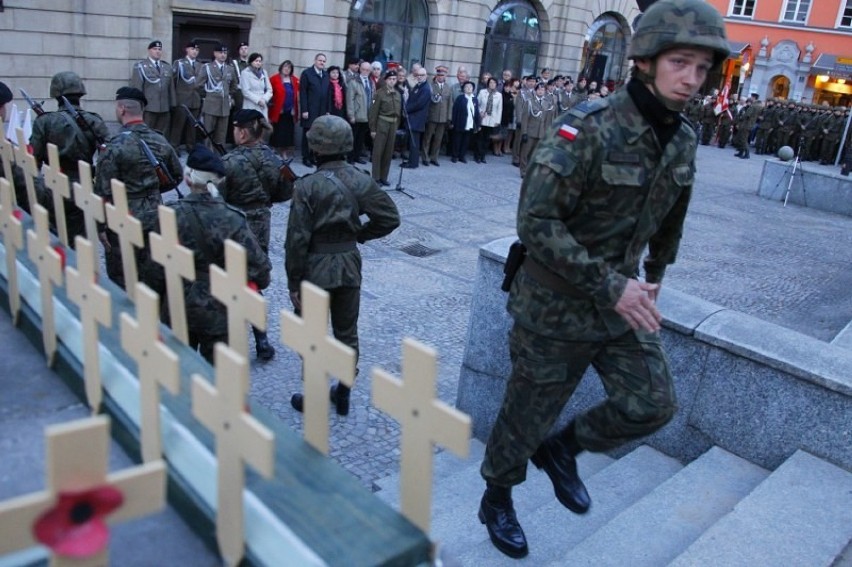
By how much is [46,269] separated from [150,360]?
84cm

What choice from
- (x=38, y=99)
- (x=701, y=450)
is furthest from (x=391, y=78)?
(x=701, y=450)

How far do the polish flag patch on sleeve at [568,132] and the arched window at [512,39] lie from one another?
58.8 feet

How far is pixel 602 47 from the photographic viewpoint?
2502cm

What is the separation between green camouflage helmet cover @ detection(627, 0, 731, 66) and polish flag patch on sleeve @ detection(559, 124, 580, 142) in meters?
0.35

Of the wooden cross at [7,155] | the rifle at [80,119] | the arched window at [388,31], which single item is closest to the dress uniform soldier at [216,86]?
the arched window at [388,31]

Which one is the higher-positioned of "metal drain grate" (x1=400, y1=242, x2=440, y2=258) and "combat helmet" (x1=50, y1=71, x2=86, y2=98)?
"combat helmet" (x1=50, y1=71, x2=86, y2=98)

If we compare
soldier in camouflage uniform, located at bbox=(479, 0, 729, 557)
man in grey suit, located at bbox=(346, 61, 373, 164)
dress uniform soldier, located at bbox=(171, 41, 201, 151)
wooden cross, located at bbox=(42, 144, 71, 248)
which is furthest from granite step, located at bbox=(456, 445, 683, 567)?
man in grey suit, located at bbox=(346, 61, 373, 164)

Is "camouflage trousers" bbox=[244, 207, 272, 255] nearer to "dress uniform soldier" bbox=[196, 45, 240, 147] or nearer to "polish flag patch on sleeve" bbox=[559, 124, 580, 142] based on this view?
"polish flag patch on sleeve" bbox=[559, 124, 580, 142]

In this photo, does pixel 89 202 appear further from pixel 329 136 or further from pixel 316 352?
pixel 329 136

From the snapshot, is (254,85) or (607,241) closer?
(607,241)

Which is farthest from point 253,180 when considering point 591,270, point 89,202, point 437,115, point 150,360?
point 437,115

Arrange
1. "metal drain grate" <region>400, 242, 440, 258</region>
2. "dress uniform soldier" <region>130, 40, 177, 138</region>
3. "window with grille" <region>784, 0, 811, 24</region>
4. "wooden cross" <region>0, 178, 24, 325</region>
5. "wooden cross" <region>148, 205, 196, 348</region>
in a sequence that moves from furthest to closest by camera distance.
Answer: "window with grille" <region>784, 0, 811, 24</region> < "dress uniform soldier" <region>130, 40, 177, 138</region> < "metal drain grate" <region>400, 242, 440, 258</region> < "wooden cross" <region>0, 178, 24, 325</region> < "wooden cross" <region>148, 205, 196, 348</region>

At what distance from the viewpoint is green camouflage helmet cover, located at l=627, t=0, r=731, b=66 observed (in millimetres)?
2693

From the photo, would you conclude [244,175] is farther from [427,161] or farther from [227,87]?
[427,161]
